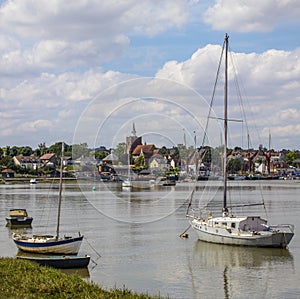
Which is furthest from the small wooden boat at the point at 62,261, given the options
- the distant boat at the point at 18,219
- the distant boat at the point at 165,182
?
the distant boat at the point at 165,182

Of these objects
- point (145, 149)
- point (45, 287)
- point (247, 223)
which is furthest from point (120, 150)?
point (45, 287)

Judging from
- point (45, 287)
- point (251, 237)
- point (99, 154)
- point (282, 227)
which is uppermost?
point (99, 154)

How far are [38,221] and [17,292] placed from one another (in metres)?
42.6

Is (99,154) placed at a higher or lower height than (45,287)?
higher

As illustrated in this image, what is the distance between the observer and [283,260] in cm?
4003

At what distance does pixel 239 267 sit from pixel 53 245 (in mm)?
12238

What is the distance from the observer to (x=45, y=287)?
2547 cm

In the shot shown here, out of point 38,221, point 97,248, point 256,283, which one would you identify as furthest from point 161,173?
point 256,283

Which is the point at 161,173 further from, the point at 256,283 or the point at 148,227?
the point at 256,283

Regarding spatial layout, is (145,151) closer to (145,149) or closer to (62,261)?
(145,149)

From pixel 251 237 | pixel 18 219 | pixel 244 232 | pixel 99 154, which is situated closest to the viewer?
pixel 251 237

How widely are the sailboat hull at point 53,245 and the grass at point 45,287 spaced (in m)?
9.71

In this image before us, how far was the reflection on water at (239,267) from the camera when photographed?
31.8 meters

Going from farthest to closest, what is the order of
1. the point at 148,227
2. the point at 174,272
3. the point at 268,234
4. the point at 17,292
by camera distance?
the point at 148,227 < the point at 268,234 < the point at 174,272 < the point at 17,292
